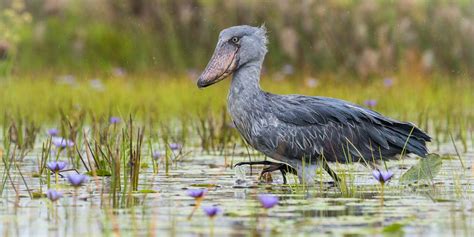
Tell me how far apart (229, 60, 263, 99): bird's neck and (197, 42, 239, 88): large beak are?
71mm

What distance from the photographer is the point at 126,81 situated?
15.5 m

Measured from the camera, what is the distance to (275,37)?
Answer: 1617cm

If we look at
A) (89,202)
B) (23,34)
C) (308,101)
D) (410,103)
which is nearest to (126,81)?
(23,34)

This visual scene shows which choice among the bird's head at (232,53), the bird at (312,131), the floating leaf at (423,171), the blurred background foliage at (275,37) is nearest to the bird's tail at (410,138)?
the bird at (312,131)

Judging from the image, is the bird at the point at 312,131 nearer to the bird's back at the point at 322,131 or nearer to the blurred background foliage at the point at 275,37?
the bird's back at the point at 322,131

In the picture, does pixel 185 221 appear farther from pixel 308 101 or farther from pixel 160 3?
pixel 160 3

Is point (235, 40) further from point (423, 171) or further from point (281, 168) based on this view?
point (423, 171)

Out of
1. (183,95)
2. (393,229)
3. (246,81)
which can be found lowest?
(393,229)

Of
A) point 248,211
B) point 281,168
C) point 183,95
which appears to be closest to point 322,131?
point 281,168

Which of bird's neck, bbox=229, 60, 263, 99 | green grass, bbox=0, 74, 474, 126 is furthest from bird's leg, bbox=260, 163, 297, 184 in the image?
green grass, bbox=0, 74, 474, 126

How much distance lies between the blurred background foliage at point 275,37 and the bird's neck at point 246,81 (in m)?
7.73

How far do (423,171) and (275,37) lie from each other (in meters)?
9.38

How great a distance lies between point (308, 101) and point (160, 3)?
10.1 metres

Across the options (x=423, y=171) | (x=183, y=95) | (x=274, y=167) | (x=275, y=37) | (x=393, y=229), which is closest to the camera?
(x=393, y=229)
